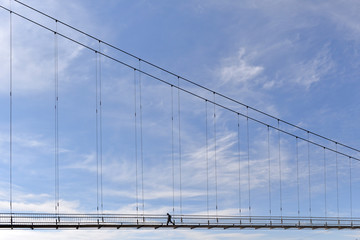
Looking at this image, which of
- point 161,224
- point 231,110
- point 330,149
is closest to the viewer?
point 161,224

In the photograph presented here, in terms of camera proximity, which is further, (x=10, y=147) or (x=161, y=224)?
(x=161, y=224)

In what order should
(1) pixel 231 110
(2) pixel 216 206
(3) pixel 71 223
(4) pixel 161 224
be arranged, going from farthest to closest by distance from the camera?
(1) pixel 231 110 < (2) pixel 216 206 < (4) pixel 161 224 < (3) pixel 71 223

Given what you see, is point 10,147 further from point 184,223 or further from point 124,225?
point 184,223

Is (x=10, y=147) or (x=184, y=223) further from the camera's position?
(x=184, y=223)

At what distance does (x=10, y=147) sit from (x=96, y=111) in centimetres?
1882

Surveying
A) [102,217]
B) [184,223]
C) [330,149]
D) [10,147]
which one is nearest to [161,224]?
[184,223]

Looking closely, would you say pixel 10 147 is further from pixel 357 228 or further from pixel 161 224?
pixel 357 228

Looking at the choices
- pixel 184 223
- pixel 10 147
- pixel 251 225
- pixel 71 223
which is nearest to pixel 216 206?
pixel 251 225

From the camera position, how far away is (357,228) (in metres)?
96.2

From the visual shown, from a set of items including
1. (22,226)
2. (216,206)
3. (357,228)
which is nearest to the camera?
(22,226)

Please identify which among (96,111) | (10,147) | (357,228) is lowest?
(357,228)

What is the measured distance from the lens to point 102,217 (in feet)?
217

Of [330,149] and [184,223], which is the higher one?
[330,149]

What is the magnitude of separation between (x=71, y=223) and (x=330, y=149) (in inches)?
2729
